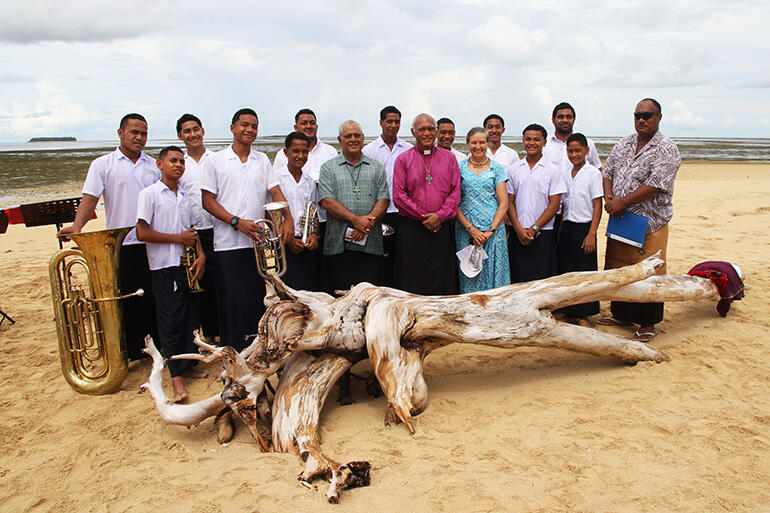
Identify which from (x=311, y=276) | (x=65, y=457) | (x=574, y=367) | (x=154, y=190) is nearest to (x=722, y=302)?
(x=574, y=367)

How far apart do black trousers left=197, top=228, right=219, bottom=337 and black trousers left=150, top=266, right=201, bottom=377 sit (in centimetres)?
33

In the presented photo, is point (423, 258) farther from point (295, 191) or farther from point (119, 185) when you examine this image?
point (119, 185)

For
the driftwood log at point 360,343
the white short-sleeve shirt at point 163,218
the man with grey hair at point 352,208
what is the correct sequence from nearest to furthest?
the driftwood log at point 360,343 → the white short-sleeve shirt at point 163,218 → the man with grey hair at point 352,208

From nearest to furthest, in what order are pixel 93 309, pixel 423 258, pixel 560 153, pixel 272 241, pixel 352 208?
pixel 272 241 → pixel 93 309 → pixel 352 208 → pixel 423 258 → pixel 560 153

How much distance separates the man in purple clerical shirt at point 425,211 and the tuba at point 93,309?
230 cm

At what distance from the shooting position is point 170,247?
416cm

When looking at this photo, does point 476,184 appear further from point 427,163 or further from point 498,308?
point 498,308

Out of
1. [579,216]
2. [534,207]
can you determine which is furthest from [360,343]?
[579,216]

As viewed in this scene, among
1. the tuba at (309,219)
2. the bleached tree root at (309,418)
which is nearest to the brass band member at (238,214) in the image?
the tuba at (309,219)

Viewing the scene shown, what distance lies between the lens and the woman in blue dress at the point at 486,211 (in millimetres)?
4887

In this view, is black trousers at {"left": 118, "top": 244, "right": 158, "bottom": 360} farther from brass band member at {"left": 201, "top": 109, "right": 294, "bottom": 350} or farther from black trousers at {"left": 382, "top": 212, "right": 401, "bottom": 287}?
black trousers at {"left": 382, "top": 212, "right": 401, "bottom": 287}

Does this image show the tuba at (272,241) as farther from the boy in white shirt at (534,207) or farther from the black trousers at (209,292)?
the boy in white shirt at (534,207)

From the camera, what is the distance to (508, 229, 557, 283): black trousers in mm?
5031

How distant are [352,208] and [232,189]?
105 cm
